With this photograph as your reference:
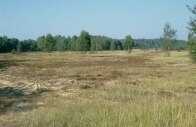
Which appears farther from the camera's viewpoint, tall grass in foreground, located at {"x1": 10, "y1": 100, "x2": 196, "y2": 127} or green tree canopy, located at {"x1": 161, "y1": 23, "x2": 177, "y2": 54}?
green tree canopy, located at {"x1": 161, "y1": 23, "x2": 177, "y2": 54}

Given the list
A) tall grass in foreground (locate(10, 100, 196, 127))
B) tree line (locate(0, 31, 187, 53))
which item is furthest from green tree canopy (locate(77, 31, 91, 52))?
tall grass in foreground (locate(10, 100, 196, 127))

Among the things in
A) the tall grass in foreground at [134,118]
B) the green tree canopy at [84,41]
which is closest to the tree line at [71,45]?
the green tree canopy at [84,41]

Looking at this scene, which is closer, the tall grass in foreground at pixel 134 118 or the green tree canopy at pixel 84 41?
the tall grass in foreground at pixel 134 118

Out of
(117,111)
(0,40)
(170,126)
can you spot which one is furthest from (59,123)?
(0,40)

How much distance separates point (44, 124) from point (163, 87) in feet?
50.6

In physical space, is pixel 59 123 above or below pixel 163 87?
above

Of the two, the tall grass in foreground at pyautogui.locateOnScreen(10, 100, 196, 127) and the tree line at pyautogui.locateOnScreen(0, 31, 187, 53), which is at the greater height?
the tall grass in foreground at pyautogui.locateOnScreen(10, 100, 196, 127)

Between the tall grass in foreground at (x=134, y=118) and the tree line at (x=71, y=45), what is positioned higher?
the tall grass in foreground at (x=134, y=118)

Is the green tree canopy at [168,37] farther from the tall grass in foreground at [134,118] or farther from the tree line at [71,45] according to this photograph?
the tall grass in foreground at [134,118]

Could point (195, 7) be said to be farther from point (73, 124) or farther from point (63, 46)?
point (63, 46)

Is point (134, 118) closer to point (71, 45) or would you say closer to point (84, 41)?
point (84, 41)

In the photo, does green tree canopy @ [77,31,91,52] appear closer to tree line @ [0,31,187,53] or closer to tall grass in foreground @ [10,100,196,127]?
tree line @ [0,31,187,53]

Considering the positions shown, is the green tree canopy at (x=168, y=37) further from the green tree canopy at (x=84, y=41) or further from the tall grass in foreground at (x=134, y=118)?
the tall grass in foreground at (x=134, y=118)

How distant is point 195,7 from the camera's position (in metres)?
21.4
